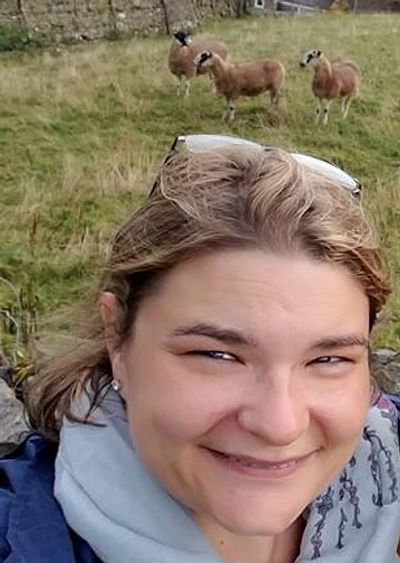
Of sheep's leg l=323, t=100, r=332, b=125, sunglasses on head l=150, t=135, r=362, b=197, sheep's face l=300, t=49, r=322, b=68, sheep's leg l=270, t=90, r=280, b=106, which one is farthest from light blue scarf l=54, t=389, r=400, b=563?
sheep's face l=300, t=49, r=322, b=68

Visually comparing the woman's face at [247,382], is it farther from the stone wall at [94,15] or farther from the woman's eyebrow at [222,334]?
the stone wall at [94,15]

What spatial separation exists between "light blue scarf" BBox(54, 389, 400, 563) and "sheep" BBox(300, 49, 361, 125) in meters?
9.03

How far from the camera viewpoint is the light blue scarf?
1256 mm

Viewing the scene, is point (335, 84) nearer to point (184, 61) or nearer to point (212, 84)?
point (212, 84)

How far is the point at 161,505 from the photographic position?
1283 millimetres

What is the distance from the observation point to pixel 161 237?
49.9 inches

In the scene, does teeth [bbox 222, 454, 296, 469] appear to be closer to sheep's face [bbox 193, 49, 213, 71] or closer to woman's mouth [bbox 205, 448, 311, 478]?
woman's mouth [bbox 205, 448, 311, 478]

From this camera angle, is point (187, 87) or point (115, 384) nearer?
point (115, 384)

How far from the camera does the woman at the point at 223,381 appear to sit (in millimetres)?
1196

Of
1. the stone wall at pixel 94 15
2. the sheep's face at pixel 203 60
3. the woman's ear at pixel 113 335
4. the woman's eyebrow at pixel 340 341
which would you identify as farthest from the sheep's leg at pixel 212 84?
the woman's eyebrow at pixel 340 341

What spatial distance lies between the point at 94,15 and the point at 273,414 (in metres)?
16.5

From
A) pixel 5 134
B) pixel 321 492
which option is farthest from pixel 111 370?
pixel 5 134

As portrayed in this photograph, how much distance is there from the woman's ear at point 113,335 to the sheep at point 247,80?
9302 mm

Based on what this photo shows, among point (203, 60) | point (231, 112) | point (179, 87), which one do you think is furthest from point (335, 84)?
point (179, 87)
